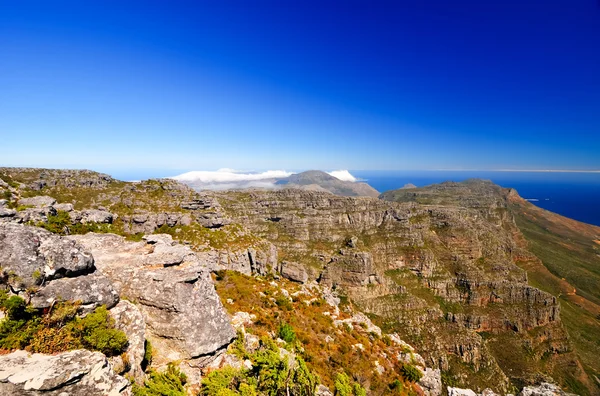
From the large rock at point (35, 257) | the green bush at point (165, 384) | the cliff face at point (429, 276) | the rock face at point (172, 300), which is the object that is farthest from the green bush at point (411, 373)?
the cliff face at point (429, 276)

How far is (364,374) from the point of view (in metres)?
27.0

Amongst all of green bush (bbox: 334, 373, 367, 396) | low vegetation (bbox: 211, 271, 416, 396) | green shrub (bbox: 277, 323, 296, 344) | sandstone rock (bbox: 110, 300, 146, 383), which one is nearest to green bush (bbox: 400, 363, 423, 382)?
low vegetation (bbox: 211, 271, 416, 396)

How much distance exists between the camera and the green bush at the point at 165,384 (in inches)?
456

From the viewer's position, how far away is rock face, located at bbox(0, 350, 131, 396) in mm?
8961

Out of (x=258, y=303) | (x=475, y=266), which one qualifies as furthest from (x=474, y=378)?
(x=258, y=303)

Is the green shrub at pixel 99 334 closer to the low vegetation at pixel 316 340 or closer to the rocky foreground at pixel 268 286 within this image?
the rocky foreground at pixel 268 286

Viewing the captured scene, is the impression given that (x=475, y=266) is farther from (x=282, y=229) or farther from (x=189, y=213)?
(x=189, y=213)

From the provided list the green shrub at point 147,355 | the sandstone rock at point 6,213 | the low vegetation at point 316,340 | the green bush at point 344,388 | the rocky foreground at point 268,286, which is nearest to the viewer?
the rocky foreground at point 268,286

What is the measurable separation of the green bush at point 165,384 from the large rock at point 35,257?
22.0ft

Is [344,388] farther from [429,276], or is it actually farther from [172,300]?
[429,276]

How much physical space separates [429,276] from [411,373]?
137m

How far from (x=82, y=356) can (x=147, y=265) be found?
7032mm

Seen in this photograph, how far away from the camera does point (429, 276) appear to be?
148625 mm

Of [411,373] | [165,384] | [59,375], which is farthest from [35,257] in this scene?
[411,373]
